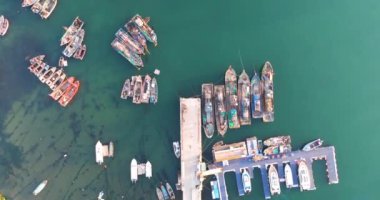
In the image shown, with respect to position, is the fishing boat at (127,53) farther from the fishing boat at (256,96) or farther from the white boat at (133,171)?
the fishing boat at (256,96)

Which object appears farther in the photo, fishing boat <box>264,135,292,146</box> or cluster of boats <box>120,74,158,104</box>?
cluster of boats <box>120,74,158,104</box>

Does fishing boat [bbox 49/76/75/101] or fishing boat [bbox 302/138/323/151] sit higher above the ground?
fishing boat [bbox 49/76/75/101]

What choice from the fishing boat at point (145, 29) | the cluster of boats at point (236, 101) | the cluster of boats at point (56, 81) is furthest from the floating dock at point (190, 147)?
the cluster of boats at point (56, 81)

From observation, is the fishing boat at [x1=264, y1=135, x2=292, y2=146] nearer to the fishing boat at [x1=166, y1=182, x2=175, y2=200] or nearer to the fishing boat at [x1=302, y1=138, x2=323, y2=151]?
the fishing boat at [x1=302, y1=138, x2=323, y2=151]

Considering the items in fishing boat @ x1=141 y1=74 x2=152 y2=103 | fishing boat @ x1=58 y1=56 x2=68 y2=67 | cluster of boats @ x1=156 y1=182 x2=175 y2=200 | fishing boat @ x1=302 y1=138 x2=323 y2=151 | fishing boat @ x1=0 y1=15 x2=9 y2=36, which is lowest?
cluster of boats @ x1=156 y1=182 x2=175 y2=200

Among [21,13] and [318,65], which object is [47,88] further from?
[318,65]

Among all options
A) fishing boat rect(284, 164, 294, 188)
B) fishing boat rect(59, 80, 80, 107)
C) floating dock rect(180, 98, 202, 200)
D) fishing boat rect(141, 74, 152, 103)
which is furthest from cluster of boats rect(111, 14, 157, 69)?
fishing boat rect(284, 164, 294, 188)
